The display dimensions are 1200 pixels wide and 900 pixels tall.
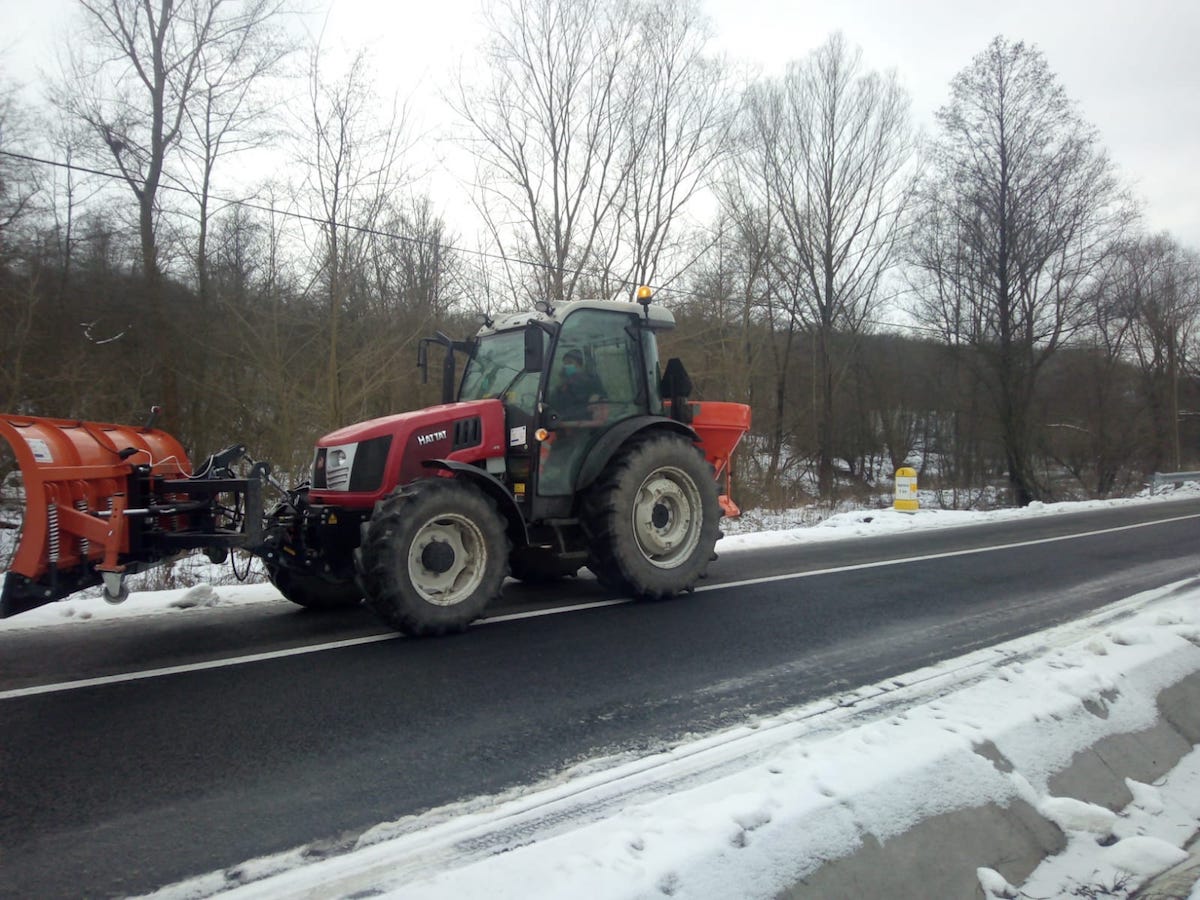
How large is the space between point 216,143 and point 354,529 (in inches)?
556

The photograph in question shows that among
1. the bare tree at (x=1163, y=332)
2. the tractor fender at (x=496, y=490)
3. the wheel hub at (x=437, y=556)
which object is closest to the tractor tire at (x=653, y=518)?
the tractor fender at (x=496, y=490)

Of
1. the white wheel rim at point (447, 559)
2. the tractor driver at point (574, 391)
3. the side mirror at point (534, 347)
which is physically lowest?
the white wheel rim at point (447, 559)

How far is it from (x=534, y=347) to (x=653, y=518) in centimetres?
194

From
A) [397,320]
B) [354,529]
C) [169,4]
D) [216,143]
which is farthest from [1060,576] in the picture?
[169,4]

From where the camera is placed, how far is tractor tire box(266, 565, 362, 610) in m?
6.56

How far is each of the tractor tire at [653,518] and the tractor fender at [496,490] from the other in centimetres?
70

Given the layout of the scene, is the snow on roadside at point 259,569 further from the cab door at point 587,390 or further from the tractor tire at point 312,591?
the cab door at point 587,390

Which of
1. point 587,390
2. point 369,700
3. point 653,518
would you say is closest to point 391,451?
point 587,390

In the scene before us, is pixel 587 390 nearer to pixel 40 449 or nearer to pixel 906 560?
pixel 40 449

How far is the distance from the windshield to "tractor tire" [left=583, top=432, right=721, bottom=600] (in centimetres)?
113

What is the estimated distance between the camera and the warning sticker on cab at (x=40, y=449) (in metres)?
4.79

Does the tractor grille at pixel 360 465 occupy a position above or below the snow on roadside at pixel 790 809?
above

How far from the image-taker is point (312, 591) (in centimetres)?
663

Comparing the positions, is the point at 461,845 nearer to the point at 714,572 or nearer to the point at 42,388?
the point at 714,572
